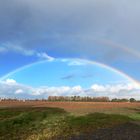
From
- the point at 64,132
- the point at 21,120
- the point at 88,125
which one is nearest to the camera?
the point at 64,132

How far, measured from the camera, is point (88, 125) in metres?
44.6

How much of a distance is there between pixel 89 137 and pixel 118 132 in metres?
5.45

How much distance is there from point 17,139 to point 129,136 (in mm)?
10019

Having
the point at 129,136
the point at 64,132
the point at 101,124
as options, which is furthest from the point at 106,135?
the point at 101,124

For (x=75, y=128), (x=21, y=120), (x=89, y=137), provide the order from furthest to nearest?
(x=21, y=120)
(x=75, y=128)
(x=89, y=137)

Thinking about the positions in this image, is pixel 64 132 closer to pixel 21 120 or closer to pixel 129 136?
pixel 129 136

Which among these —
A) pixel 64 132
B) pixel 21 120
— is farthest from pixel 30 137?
pixel 21 120

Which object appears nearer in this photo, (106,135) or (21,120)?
(106,135)

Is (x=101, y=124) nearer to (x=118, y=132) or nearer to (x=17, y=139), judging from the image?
(x=118, y=132)

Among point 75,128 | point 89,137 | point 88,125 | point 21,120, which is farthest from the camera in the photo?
point 21,120

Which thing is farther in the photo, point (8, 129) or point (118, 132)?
point (8, 129)

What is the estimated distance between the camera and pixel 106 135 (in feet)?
115

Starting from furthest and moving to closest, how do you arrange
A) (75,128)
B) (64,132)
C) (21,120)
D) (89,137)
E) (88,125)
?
(21,120), (88,125), (75,128), (64,132), (89,137)

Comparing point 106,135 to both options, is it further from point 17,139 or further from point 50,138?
point 17,139
